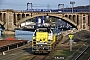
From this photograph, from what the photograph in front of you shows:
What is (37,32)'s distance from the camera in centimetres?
3672

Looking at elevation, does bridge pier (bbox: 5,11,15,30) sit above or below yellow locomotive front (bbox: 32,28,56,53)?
below

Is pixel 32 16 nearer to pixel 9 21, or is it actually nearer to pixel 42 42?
pixel 9 21

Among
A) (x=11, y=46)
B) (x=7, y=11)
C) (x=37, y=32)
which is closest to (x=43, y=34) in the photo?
(x=37, y=32)

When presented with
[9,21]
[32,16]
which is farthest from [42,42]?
[9,21]

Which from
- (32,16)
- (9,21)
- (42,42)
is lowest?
(9,21)

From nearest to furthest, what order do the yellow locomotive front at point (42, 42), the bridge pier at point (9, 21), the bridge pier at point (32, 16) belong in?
1. the yellow locomotive front at point (42, 42)
2. the bridge pier at point (9, 21)
3. the bridge pier at point (32, 16)

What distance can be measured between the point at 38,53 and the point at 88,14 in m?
112

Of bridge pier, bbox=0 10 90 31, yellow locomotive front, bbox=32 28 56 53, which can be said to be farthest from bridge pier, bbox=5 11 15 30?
yellow locomotive front, bbox=32 28 56 53

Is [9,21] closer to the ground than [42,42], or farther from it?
closer to the ground

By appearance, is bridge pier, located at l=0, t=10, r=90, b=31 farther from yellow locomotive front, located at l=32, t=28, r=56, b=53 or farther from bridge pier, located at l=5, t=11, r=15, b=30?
yellow locomotive front, located at l=32, t=28, r=56, b=53

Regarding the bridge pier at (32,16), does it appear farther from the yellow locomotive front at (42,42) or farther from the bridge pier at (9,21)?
the yellow locomotive front at (42,42)

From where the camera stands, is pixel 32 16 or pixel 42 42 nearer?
pixel 42 42

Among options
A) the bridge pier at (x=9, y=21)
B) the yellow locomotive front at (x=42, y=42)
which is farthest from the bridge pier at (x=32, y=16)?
the yellow locomotive front at (x=42, y=42)

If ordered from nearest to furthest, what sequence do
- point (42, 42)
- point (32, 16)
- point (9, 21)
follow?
point (42, 42), point (9, 21), point (32, 16)
